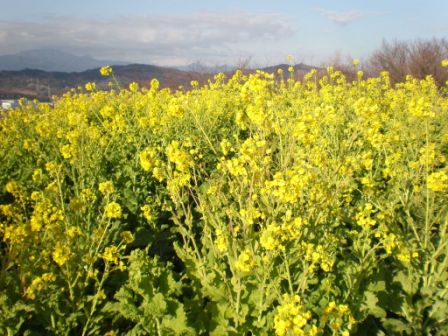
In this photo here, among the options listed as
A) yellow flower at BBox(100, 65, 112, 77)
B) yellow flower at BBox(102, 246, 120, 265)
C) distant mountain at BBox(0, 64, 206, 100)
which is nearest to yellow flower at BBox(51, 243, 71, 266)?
yellow flower at BBox(102, 246, 120, 265)

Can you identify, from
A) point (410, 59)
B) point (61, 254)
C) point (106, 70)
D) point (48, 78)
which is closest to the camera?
point (61, 254)

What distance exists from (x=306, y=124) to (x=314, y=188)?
0.37 meters

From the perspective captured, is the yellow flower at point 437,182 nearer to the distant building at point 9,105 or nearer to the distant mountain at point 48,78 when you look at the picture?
the distant building at point 9,105

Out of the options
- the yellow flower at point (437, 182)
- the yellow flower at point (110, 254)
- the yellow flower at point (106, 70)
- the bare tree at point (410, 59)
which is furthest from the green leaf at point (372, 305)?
the bare tree at point (410, 59)

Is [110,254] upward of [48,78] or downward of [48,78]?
downward

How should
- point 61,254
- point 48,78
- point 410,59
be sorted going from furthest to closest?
point 48,78 → point 410,59 → point 61,254

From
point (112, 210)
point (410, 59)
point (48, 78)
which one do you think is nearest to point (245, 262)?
point (112, 210)

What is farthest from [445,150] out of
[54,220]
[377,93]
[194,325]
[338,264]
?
[54,220]

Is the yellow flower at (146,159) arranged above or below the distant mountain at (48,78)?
below

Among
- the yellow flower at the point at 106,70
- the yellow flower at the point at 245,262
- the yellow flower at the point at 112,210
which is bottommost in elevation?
the yellow flower at the point at 245,262

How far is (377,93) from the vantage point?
340 inches

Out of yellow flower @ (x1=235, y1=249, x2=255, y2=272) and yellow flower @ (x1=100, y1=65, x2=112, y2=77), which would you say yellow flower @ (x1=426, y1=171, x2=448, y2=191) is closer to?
yellow flower @ (x1=235, y1=249, x2=255, y2=272)

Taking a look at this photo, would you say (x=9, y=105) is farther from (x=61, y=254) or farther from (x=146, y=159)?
(x=61, y=254)

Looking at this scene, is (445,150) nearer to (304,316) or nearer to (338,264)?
(338,264)
